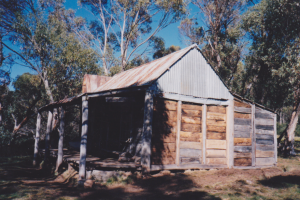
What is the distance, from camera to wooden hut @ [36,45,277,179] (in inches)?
323

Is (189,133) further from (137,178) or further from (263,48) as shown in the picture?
(263,48)

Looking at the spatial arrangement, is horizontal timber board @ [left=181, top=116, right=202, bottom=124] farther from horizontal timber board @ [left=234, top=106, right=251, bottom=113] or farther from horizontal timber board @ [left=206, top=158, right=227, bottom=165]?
horizontal timber board @ [left=234, top=106, right=251, bottom=113]

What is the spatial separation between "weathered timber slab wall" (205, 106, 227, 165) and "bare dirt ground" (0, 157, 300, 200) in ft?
2.25

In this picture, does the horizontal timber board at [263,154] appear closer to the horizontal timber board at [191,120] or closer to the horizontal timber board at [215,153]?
the horizontal timber board at [215,153]

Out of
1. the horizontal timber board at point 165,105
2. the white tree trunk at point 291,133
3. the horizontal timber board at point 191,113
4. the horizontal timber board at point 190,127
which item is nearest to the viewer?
the horizontal timber board at point 165,105

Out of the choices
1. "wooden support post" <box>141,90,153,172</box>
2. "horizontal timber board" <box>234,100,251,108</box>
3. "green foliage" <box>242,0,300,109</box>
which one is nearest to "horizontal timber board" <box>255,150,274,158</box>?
"horizontal timber board" <box>234,100,251,108</box>

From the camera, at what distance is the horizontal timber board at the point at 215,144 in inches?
367

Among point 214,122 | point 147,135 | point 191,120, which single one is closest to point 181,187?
point 147,135

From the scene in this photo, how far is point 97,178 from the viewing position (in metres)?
7.56

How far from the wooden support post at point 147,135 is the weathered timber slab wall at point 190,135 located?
1.52 meters

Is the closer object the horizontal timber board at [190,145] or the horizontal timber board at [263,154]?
the horizontal timber board at [190,145]

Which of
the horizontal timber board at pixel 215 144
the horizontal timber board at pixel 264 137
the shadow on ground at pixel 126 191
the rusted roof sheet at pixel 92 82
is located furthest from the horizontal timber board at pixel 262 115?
the rusted roof sheet at pixel 92 82

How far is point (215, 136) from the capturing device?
9516 millimetres

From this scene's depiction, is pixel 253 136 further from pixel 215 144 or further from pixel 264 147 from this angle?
pixel 215 144
